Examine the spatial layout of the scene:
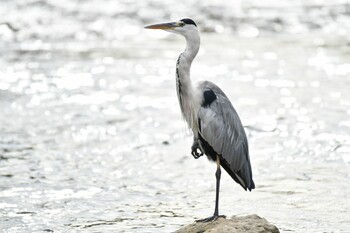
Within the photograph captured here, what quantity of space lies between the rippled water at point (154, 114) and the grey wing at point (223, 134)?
3.30 ft

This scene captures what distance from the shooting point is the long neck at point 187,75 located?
25.5ft

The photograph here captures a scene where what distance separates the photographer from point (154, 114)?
13.2 metres

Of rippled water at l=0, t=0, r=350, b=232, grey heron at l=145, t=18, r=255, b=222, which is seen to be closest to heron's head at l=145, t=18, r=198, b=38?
grey heron at l=145, t=18, r=255, b=222

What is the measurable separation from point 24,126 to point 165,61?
4443 millimetres

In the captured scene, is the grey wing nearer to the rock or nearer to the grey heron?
the grey heron

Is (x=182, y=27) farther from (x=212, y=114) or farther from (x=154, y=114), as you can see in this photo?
(x=154, y=114)

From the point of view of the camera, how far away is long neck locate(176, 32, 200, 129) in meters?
7.78

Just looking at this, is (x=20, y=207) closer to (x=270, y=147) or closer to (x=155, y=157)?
(x=155, y=157)

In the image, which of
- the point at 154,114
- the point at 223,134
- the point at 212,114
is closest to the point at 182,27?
the point at 212,114

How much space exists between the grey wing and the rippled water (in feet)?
3.30

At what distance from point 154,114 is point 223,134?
540cm

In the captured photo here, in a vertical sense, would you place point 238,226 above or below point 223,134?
below

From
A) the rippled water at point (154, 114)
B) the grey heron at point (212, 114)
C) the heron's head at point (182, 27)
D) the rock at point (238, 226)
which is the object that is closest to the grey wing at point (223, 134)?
the grey heron at point (212, 114)

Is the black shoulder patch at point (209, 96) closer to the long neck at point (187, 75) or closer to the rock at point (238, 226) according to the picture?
the long neck at point (187, 75)
